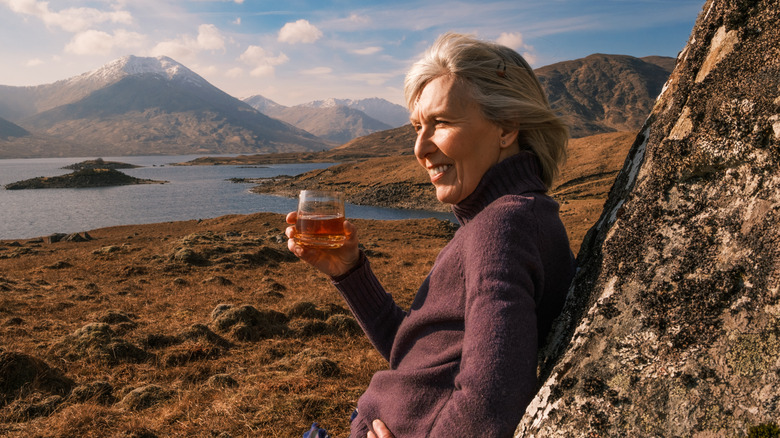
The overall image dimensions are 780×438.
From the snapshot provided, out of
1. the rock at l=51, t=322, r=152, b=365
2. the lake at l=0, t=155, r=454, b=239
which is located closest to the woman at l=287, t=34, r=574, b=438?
the rock at l=51, t=322, r=152, b=365

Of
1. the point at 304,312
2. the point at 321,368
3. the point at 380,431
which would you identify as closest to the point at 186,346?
the point at 321,368

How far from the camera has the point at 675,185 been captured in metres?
1.56

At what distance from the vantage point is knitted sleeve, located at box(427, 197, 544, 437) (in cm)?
154

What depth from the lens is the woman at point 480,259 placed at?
157 cm

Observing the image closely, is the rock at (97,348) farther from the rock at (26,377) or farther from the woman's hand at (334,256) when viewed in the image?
the woman's hand at (334,256)

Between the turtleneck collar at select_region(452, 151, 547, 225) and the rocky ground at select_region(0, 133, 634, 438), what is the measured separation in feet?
15.6

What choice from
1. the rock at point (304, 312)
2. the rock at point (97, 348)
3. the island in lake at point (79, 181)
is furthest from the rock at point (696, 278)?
the island in lake at point (79, 181)

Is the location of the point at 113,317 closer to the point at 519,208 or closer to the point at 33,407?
the point at 33,407

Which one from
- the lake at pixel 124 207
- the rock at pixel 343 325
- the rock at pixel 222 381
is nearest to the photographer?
the rock at pixel 222 381

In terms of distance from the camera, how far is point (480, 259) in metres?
1.64

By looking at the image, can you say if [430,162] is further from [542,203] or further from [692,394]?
[692,394]

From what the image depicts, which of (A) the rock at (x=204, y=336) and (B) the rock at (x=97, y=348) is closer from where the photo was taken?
(B) the rock at (x=97, y=348)

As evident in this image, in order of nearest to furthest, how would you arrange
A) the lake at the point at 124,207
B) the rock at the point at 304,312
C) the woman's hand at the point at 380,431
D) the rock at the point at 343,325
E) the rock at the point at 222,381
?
1. the woman's hand at the point at 380,431
2. the rock at the point at 222,381
3. the rock at the point at 343,325
4. the rock at the point at 304,312
5. the lake at the point at 124,207

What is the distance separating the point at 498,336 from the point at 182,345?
928cm
